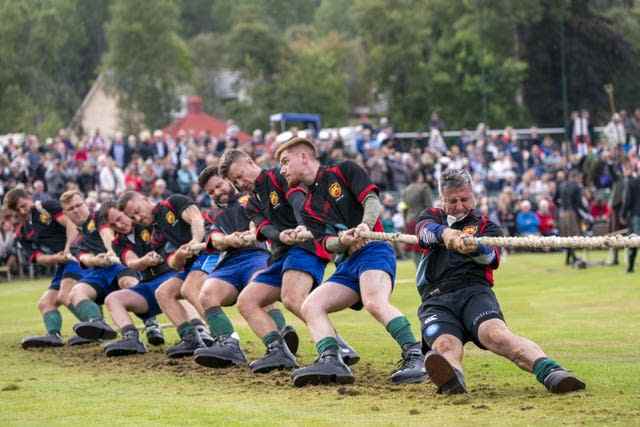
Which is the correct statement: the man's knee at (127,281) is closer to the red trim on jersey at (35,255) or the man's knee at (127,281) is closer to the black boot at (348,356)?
the red trim on jersey at (35,255)

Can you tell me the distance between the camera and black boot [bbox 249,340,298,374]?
11.0 metres

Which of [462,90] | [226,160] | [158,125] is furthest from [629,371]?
[158,125]

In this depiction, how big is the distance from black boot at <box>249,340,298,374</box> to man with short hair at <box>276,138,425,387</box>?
0.90 m

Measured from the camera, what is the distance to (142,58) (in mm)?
61969

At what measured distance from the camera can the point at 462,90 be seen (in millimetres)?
56469

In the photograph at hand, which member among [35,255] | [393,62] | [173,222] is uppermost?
[393,62]

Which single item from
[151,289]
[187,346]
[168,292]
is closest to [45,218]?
[151,289]

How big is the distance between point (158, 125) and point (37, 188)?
33705 mm

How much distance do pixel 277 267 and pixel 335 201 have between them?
999 millimetres

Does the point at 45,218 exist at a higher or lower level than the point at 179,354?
higher

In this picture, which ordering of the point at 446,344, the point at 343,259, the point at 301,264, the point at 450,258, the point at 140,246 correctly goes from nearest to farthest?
the point at 446,344 → the point at 450,258 → the point at 343,259 → the point at 301,264 → the point at 140,246

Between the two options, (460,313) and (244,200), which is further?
(244,200)

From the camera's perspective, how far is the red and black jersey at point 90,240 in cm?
1479

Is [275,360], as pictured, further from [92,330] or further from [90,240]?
[90,240]
